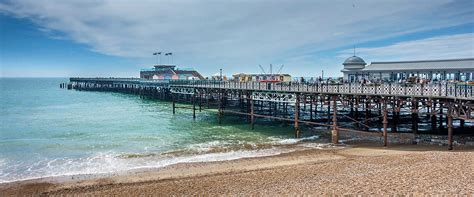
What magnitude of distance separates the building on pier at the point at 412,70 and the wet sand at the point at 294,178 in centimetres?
1432

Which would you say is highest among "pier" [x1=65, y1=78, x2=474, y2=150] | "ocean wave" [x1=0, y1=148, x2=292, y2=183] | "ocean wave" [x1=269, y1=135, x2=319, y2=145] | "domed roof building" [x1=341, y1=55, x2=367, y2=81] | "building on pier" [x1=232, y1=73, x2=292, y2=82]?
"domed roof building" [x1=341, y1=55, x2=367, y2=81]

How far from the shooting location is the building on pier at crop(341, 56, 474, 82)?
96.7ft

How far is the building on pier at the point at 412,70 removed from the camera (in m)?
29.5

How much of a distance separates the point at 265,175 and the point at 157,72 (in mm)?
82282

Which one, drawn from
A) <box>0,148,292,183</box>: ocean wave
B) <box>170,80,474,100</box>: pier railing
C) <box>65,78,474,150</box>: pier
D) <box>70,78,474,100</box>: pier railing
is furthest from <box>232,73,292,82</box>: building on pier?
<box>0,148,292,183</box>: ocean wave

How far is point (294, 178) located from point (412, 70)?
77.7ft

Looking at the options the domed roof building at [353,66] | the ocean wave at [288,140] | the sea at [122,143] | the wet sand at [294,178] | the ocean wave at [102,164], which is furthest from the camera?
the domed roof building at [353,66]

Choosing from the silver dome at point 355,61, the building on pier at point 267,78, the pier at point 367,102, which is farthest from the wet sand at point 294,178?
the silver dome at point 355,61

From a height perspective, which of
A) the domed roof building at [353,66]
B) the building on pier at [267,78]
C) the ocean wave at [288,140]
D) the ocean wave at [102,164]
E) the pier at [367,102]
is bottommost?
the ocean wave at [102,164]

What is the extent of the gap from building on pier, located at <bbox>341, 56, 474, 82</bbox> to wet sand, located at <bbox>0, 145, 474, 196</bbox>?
1432cm

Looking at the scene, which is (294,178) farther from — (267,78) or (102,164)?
(267,78)

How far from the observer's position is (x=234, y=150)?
2202cm

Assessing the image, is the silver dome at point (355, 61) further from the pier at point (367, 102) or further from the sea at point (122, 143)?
the sea at point (122, 143)

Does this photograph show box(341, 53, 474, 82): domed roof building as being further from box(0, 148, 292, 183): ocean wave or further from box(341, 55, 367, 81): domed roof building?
box(0, 148, 292, 183): ocean wave
